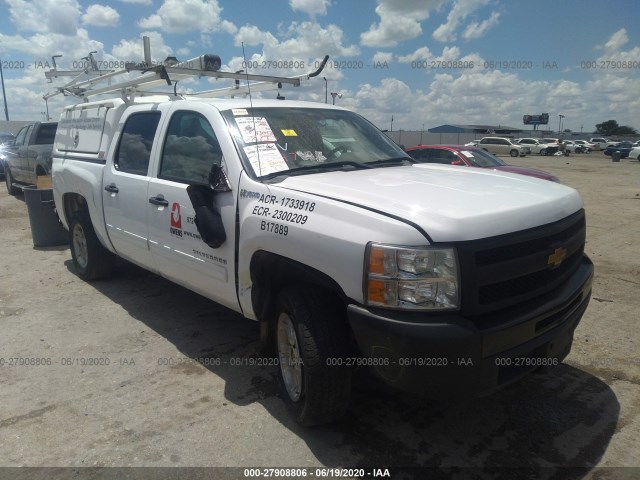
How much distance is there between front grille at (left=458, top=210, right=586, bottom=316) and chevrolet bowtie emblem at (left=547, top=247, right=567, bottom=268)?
11 mm

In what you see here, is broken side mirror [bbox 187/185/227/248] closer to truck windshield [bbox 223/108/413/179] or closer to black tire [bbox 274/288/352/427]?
truck windshield [bbox 223/108/413/179]

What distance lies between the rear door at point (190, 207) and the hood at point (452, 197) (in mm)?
643

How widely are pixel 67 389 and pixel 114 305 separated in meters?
1.73

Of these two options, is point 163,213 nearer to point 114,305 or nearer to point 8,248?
point 114,305

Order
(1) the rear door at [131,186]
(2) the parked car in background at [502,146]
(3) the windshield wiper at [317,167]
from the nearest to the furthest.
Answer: (3) the windshield wiper at [317,167], (1) the rear door at [131,186], (2) the parked car in background at [502,146]

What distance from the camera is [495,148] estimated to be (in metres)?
42.7

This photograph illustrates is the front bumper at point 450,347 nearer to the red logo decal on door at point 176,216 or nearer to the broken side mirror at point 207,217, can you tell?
the broken side mirror at point 207,217

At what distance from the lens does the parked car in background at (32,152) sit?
436 inches

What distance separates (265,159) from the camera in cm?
328

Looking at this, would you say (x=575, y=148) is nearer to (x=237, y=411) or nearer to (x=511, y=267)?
(x=511, y=267)

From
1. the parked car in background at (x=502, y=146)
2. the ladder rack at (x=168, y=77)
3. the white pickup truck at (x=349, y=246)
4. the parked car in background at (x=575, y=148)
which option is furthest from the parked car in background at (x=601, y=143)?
the white pickup truck at (x=349, y=246)

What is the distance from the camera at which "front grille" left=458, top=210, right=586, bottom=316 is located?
7.50 feet

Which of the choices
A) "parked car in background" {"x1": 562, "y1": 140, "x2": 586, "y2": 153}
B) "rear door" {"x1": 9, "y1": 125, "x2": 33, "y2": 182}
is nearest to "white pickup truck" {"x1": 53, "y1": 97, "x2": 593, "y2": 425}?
"rear door" {"x1": 9, "y1": 125, "x2": 33, "y2": 182}

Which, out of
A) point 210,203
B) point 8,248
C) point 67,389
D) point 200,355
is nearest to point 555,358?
point 210,203
